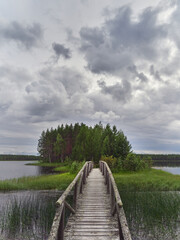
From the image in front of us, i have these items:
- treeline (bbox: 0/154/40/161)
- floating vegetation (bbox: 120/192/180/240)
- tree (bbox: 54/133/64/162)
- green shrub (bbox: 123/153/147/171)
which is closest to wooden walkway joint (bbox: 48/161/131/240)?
floating vegetation (bbox: 120/192/180/240)

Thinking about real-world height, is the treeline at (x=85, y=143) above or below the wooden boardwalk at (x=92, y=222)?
above

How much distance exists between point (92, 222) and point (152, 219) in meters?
4.27

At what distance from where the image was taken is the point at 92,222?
7.20m

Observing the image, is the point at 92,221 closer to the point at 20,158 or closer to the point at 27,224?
the point at 27,224

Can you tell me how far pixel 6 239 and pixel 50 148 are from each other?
226ft

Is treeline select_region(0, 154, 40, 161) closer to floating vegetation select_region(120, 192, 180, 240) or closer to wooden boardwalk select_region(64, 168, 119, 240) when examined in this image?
floating vegetation select_region(120, 192, 180, 240)

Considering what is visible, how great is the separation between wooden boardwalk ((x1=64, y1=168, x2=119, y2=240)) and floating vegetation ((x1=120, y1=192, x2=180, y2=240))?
1543mm

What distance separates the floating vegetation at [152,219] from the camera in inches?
342

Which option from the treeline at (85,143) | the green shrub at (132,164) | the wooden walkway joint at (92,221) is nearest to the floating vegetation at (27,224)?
the wooden walkway joint at (92,221)

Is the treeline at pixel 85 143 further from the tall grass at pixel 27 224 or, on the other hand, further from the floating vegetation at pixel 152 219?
the tall grass at pixel 27 224

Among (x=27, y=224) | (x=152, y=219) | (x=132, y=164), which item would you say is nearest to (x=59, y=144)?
(x=132, y=164)

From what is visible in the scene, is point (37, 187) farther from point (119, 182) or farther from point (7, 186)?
point (119, 182)

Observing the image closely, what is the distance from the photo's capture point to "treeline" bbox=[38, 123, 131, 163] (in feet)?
119

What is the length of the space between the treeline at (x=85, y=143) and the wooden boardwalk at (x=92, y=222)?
25.9 metres
